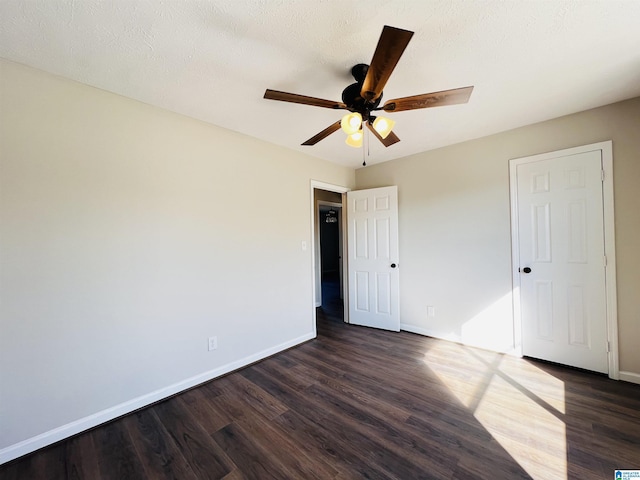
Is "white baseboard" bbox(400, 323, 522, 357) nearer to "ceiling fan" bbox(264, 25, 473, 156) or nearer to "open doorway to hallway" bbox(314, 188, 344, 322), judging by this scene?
"open doorway to hallway" bbox(314, 188, 344, 322)

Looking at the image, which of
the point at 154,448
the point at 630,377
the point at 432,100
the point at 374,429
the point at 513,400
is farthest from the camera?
the point at 630,377

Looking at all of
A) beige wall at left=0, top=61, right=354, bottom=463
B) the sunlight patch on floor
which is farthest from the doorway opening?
the sunlight patch on floor

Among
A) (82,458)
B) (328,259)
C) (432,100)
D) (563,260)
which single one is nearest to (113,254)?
(82,458)

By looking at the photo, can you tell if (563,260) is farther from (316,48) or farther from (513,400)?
(316,48)

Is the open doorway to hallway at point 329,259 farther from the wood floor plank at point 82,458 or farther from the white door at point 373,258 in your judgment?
the wood floor plank at point 82,458

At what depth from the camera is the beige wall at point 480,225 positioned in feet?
7.17

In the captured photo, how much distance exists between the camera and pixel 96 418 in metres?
1.81

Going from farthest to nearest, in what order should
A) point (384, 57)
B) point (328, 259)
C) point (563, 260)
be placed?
1. point (328, 259)
2. point (563, 260)
3. point (384, 57)

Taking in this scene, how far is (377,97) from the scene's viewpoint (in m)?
1.55

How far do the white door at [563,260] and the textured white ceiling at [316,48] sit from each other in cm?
65

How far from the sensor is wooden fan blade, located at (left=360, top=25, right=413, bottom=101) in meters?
1.06

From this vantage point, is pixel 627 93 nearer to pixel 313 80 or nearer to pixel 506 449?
pixel 313 80

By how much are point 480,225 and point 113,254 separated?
361 cm

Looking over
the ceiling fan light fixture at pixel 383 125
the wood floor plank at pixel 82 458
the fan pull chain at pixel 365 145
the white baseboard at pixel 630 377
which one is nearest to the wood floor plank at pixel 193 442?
the wood floor plank at pixel 82 458
